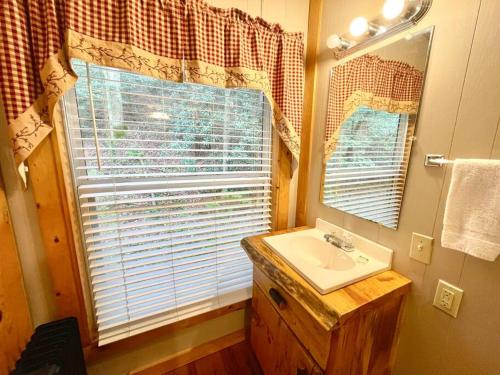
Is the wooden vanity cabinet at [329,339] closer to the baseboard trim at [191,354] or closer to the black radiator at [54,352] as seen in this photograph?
the baseboard trim at [191,354]

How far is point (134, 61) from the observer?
0.89 meters

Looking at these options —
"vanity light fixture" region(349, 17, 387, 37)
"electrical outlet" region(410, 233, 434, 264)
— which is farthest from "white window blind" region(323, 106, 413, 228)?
"vanity light fixture" region(349, 17, 387, 37)

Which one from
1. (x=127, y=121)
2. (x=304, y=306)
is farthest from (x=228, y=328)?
(x=127, y=121)

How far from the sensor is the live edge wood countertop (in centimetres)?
71

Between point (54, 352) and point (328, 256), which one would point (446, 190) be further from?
point (54, 352)

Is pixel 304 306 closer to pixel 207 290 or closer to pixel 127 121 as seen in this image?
pixel 207 290

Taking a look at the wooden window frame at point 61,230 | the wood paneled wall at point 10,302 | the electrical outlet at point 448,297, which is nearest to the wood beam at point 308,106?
the electrical outlet at point 448,297

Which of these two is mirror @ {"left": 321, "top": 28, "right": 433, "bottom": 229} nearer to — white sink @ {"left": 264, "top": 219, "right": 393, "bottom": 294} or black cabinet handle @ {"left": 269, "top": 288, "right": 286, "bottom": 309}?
white sink @ {"left": 264, "top": 219, "right": 393, "bottom": 294}

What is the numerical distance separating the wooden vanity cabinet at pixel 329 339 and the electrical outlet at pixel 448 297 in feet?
0.42

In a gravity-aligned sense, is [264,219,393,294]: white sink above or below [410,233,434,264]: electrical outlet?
below

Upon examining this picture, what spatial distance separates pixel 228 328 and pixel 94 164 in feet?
4.68

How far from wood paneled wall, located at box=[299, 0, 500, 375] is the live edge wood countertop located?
0.12 meters

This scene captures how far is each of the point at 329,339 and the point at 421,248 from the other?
1.76 ft

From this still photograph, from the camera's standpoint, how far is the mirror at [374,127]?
88 cm
